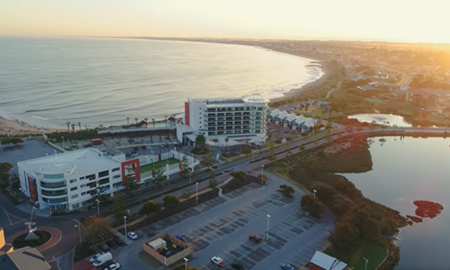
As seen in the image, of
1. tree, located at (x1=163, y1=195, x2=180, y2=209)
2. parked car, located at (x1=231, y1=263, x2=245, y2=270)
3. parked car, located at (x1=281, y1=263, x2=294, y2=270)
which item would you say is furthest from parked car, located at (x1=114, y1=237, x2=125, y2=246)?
parked car, located at (x1=281, y1=263, x2=294, y2=270)

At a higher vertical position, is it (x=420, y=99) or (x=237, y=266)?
(x=420, y=99)

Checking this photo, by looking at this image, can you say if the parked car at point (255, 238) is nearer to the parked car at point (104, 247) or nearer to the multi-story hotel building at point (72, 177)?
the parked car at point (104, 247)

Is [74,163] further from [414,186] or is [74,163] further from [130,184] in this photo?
[414,186]

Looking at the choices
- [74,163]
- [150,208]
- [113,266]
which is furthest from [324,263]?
[74,163]

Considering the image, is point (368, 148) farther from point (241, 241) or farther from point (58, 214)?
point (58, 214)

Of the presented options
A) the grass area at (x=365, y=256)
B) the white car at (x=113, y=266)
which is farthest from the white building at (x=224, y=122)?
the white car at (x=113, y=266)

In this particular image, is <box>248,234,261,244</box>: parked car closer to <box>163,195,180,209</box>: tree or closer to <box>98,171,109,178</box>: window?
<box>163,195,180,209</box>: tree
